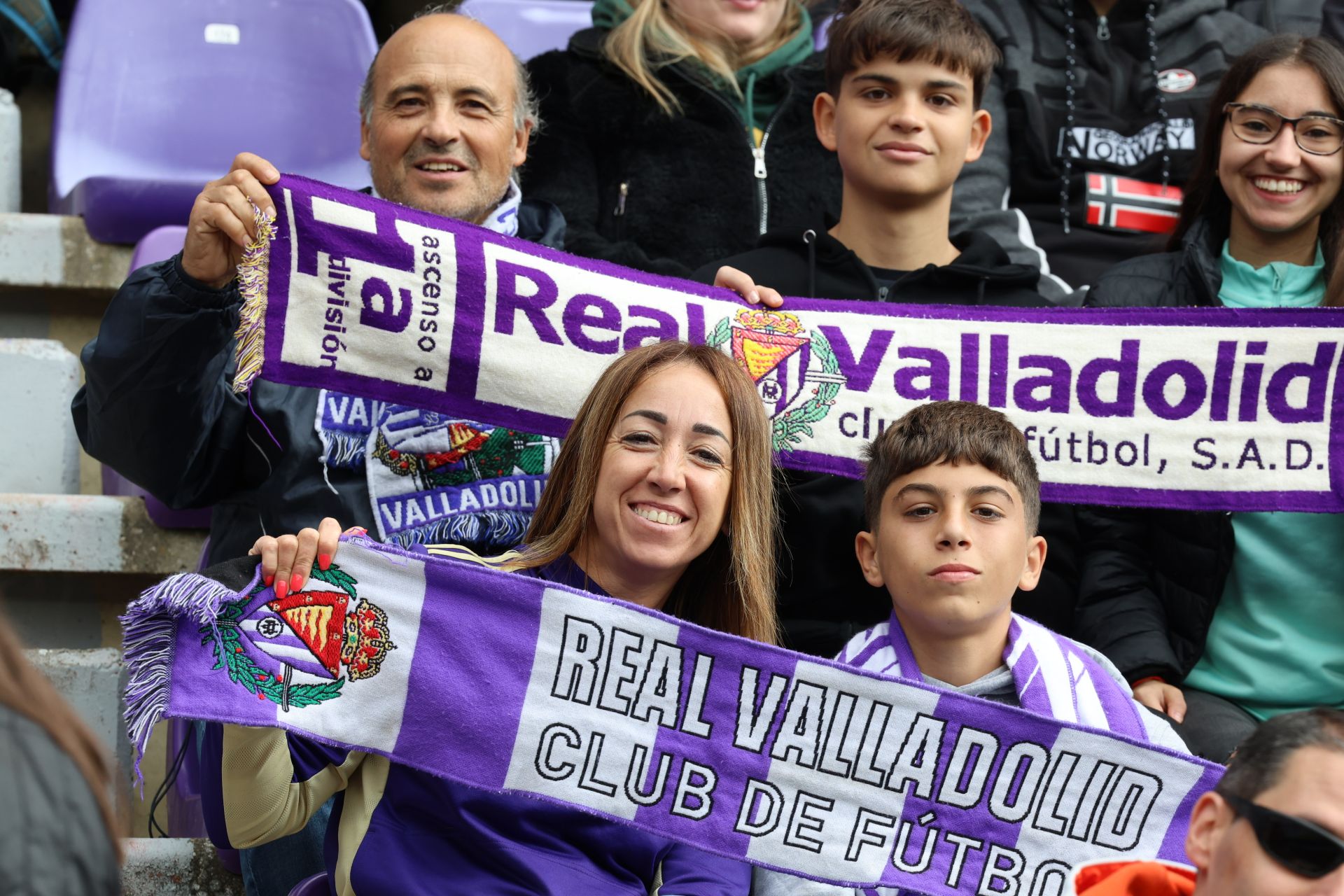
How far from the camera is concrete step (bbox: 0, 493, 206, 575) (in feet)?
11.5

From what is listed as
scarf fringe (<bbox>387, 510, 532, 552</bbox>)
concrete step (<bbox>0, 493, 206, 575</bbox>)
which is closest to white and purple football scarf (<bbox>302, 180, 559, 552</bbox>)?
scarf fringe (<bbox>387, 510, 532, 552</bbox>)

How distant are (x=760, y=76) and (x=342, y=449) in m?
1.69

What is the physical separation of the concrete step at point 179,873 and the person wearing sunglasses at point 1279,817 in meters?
1.72

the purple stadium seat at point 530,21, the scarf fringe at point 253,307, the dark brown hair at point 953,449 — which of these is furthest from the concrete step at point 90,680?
the purple stadium seat at point 530,21

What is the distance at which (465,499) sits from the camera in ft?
9.71

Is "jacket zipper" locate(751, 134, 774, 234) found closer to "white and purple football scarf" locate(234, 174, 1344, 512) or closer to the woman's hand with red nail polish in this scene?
"white and purple football scarf" locate(234, 174, 1344, 512)

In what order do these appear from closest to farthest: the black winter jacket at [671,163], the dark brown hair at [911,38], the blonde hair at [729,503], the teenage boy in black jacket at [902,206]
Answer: the blonde hair at [729,503] → the teenage boy in black jacket at [902,206] → the dark brown hair at [911,38] → the black winter jacket at [671,163]

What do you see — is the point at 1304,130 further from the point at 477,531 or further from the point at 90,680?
the point at 90,680

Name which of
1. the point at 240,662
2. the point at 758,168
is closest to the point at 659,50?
the point at 758,168

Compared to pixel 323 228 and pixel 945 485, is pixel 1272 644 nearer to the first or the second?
pixel 945 485

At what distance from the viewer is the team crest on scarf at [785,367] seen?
9.93 feet

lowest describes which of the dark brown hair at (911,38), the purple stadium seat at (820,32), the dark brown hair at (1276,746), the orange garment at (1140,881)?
the orange garment at (1140,881)

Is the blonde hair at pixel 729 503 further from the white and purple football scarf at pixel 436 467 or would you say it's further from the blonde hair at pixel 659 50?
the blonde hair at pixel 659 50

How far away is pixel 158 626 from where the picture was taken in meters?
2.26
